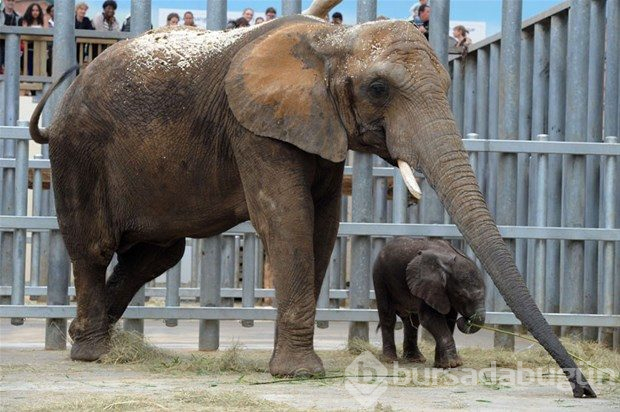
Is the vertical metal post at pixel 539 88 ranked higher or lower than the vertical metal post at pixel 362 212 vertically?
higher

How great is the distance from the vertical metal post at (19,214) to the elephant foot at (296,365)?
8.87 feet

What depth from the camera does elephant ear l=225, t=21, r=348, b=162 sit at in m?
7.87

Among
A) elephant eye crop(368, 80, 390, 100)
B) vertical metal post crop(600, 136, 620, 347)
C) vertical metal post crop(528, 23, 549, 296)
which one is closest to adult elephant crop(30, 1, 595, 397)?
elephant eye crop(368, 80, 390, 100)

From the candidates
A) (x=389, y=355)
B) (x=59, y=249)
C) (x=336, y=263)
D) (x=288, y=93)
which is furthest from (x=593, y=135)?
(x=59, y=249)

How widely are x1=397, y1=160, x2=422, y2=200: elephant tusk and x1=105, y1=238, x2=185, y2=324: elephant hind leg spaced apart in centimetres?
232

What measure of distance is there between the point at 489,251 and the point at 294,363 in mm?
1491

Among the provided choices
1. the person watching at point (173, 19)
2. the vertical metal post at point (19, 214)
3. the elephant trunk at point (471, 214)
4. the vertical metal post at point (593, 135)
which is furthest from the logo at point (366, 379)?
the person watching at point (173, 19)

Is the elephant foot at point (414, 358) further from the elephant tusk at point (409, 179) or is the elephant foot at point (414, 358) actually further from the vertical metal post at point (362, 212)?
the elephant tusk at point (409, 179)

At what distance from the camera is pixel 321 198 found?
8.54 m

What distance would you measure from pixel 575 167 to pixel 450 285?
1986mm

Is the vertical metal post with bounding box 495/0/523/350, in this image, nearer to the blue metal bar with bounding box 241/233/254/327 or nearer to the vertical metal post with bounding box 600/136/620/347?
the vertical metal post with bounding box 600/136/620/347

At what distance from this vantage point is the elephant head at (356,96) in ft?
24.6

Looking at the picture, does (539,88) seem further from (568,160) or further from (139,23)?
(139,23)

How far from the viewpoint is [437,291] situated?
8469 mm
